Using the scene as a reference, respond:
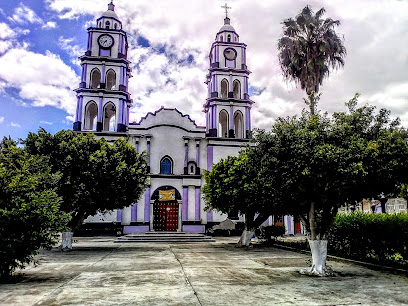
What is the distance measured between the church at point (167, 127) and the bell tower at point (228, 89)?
0.09m

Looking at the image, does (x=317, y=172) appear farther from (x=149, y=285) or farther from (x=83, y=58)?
(x=83, y=58)

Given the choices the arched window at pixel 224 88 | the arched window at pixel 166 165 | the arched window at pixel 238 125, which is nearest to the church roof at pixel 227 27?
the arched window at pixel 224 88

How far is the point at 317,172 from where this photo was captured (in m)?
9.08

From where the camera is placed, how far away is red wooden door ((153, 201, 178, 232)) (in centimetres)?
2834

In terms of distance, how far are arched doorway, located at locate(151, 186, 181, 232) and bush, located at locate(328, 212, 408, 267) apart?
52.5 ft

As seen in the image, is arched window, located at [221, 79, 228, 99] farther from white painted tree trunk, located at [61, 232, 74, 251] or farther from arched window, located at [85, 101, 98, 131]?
white painted tree trunk, located at [61, 232, 74, 251]

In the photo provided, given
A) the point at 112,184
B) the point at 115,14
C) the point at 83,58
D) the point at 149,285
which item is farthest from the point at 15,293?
the point at 115,14

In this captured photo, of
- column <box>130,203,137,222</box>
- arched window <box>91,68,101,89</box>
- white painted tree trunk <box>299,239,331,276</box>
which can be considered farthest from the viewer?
arched window <box>91,68,101,89</box>

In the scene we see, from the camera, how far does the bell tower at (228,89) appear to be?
31.0 m

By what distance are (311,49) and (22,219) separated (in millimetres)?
16998

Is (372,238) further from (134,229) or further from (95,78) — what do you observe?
(95,78)

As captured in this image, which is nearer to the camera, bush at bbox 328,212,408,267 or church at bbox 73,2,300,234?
bush at bbox 328,212,408,267

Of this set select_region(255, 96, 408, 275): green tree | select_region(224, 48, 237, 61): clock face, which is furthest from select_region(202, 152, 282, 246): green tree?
select_region(224, 48, 237, 61): clock face

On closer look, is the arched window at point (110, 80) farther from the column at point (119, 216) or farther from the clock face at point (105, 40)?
the column at point (119, 216)
